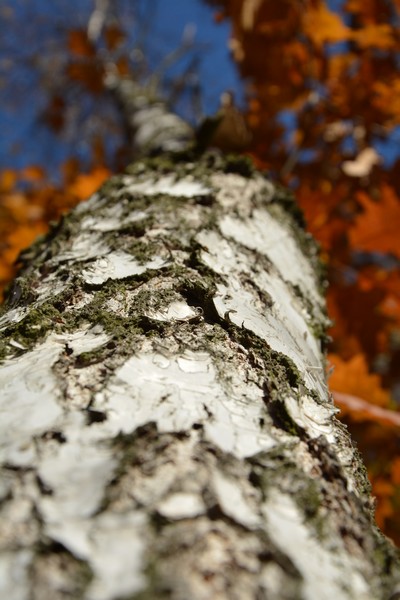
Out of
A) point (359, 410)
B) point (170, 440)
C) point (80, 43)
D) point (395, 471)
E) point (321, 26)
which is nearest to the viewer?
point (170, 440)

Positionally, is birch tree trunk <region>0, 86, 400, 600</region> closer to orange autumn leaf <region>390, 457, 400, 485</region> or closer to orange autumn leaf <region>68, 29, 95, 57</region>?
orange autumn leaf <region>390, 457, 400, 485</region>

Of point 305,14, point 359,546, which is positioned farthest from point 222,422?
point 305,14

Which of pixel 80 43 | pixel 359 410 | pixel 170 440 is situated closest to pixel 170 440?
pixel 170 440

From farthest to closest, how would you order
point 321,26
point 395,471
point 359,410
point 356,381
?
point 321,26
point 395,471
point 356,381
point 359,410

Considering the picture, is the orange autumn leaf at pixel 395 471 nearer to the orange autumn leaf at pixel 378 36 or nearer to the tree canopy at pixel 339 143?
the tree canopy at pixel 339 143

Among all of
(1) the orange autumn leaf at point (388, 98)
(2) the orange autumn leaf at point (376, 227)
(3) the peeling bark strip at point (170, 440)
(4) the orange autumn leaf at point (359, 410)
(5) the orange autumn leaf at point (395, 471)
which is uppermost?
(1) the orange autumn leaf at point (388, 98)

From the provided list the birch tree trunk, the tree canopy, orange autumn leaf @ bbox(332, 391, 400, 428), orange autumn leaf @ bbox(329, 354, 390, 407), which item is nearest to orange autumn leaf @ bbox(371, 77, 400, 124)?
the tree canopy

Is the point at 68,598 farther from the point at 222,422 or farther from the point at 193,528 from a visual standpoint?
the point at 222,422

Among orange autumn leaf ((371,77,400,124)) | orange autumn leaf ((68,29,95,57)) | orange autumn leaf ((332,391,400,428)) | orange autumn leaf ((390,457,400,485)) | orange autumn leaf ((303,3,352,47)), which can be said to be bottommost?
orange autumn leaf ((390,457,400,485))

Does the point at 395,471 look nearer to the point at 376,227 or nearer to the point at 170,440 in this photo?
the point at 376,227

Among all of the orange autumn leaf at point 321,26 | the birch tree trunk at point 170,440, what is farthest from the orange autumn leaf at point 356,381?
the orange autumn leaf at point 321,26
